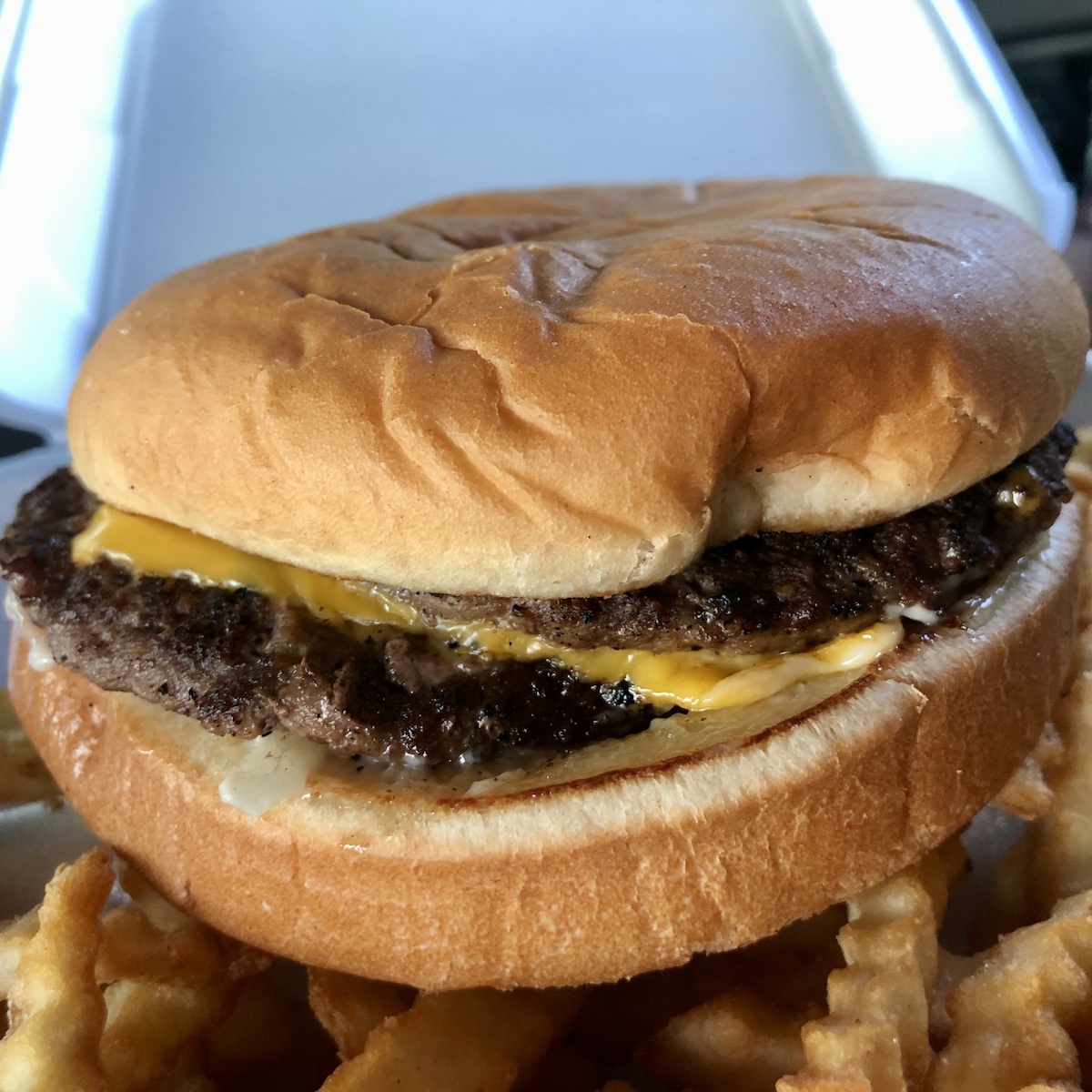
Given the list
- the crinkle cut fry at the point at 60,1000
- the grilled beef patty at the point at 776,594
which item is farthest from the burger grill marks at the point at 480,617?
the crinkle cut fry at the point at 60,1000

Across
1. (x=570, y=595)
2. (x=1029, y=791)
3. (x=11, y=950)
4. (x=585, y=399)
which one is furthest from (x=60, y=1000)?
(x=1029, y=791)

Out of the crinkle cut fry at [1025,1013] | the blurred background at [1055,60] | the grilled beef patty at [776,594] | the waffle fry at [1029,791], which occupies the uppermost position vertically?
the grilled beef patty at [776,594]

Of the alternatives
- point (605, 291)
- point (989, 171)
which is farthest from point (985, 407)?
point (989, 171)

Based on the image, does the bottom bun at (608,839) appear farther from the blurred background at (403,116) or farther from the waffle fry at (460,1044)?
the blurred background at (403,116)

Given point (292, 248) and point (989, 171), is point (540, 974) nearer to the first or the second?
point (292, 248)

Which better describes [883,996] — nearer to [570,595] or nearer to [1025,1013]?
[1025,1013]

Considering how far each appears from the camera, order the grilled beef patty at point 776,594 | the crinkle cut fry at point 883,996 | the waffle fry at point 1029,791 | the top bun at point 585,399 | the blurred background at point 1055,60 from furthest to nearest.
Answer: the blurred background at point 1055,60
the waffle fry at point 1029,791
the grilled beef patty at point 776,594
the top bun at point 585,399
the crinkle cut fry at point 883,996
